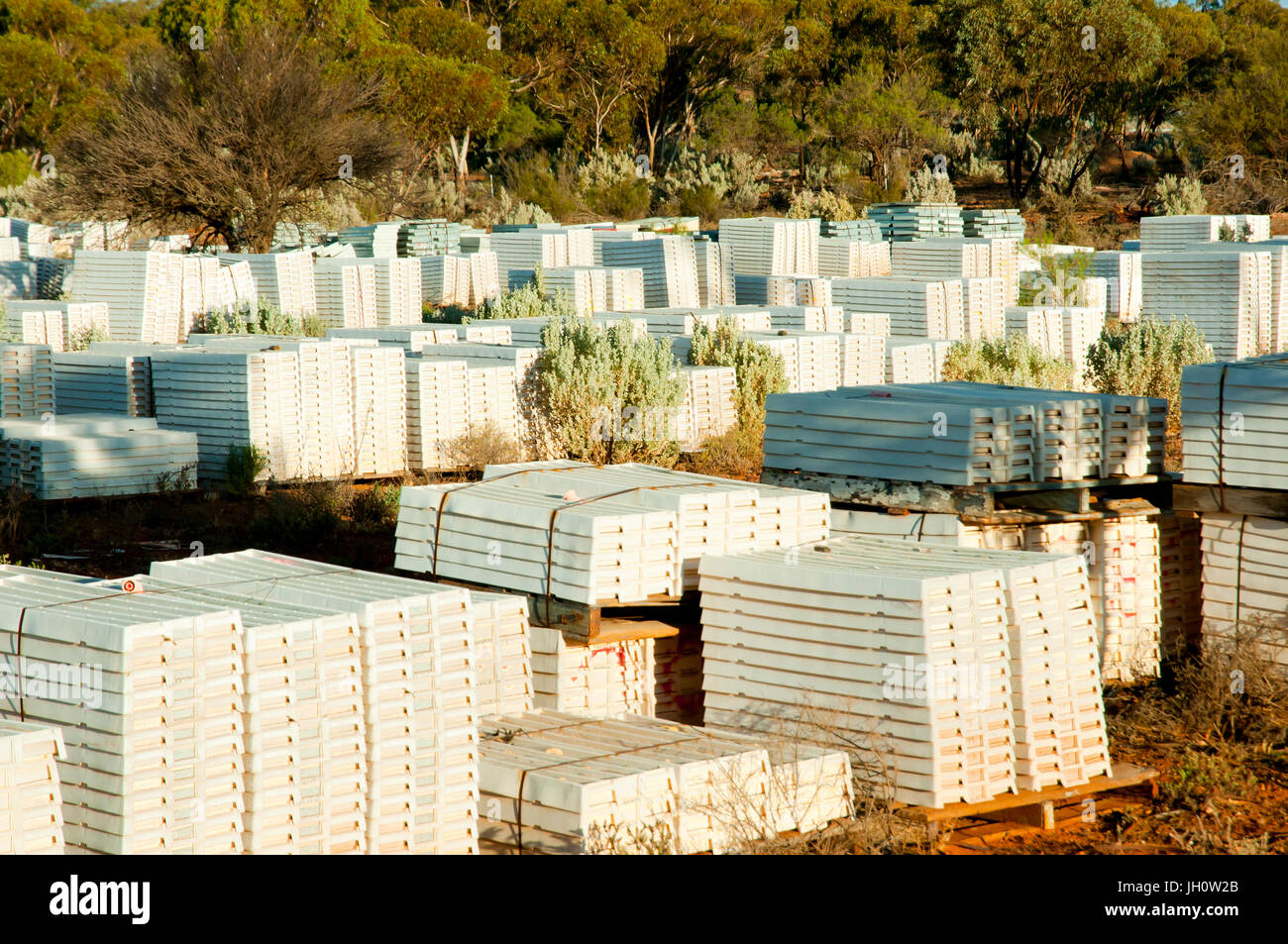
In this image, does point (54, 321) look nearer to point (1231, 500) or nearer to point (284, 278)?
point (284, 278)

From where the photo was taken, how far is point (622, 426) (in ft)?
47.3

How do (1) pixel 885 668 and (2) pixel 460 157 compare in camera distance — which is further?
(2) pixel 460 157

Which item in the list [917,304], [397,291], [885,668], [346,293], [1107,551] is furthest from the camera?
[397,291]

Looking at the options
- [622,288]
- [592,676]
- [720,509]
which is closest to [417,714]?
[592,676]

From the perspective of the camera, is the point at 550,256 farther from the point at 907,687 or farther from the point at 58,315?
the point at 907,687

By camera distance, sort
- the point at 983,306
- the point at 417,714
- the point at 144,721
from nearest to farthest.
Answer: the point at 144,721 → the point at 417,714 → the point at 983,306

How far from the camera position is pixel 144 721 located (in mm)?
5672

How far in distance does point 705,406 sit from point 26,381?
21.6ft

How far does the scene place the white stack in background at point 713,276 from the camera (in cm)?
2341

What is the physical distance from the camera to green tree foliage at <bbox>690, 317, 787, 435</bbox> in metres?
15.5

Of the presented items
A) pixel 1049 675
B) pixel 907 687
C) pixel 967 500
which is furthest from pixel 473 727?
pixel 967 500

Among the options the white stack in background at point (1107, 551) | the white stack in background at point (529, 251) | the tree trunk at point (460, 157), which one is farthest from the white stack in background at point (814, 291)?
the tree trunk at point (460, 157)

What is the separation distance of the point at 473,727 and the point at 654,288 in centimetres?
Result: 1684

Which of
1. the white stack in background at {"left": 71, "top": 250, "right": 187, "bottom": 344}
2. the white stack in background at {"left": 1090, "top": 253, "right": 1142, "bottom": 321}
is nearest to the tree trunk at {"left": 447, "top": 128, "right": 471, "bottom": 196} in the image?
the white stack in background at {"left": 1090, "top": 253, "right": 1142, "bottom": 321}
